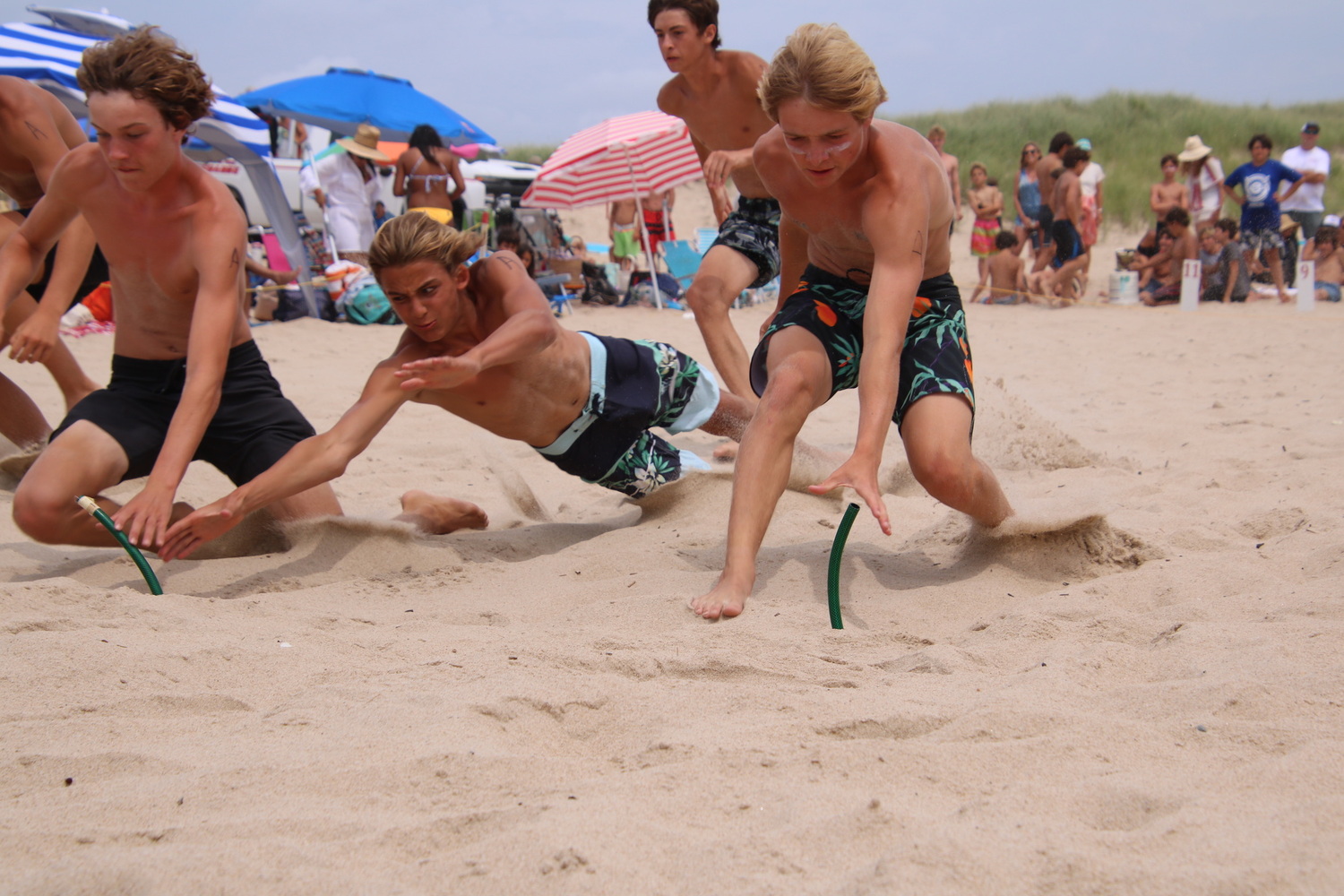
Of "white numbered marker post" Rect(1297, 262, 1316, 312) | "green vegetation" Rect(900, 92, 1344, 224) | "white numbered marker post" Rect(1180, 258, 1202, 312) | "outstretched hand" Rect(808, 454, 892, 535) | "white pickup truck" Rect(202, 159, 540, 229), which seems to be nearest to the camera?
"outstretched hand" Rect(808, 454, 892, 535)

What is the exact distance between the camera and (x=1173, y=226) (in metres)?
11.0

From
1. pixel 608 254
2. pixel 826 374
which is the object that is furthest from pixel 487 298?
pixel 608 254

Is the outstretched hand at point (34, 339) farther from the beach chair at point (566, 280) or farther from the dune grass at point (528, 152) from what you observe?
the dune grass at point (528, 152)

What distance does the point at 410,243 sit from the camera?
Answer: 2910mm

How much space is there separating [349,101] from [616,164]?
2.96m

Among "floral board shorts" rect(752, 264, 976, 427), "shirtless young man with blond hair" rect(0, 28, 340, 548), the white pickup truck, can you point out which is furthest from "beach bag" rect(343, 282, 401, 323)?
"floral board shorts" rect(752, 264, 976, 427)

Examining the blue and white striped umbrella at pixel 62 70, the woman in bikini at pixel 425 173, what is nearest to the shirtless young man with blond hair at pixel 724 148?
the blue and white striped umbrella at pixel 62 70

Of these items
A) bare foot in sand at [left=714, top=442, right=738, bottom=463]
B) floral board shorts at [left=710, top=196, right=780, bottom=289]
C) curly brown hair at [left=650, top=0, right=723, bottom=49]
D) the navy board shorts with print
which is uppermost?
curly brown hair at [left=650, top=0, right=723, bottom=49]

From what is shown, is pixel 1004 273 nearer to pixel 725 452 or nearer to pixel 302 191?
pixel 302 191

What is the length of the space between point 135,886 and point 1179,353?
761 centimetres

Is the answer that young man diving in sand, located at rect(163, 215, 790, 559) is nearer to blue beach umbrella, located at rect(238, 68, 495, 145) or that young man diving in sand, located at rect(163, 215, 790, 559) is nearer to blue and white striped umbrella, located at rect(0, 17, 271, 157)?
blue and white striped umbrella, located at rect(0, 17, 271, 157)

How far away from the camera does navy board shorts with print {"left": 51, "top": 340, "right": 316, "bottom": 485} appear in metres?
3.12

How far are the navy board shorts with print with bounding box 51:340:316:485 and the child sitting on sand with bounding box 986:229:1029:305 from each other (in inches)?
381

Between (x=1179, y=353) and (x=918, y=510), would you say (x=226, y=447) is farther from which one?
(x=1179, y=353)
